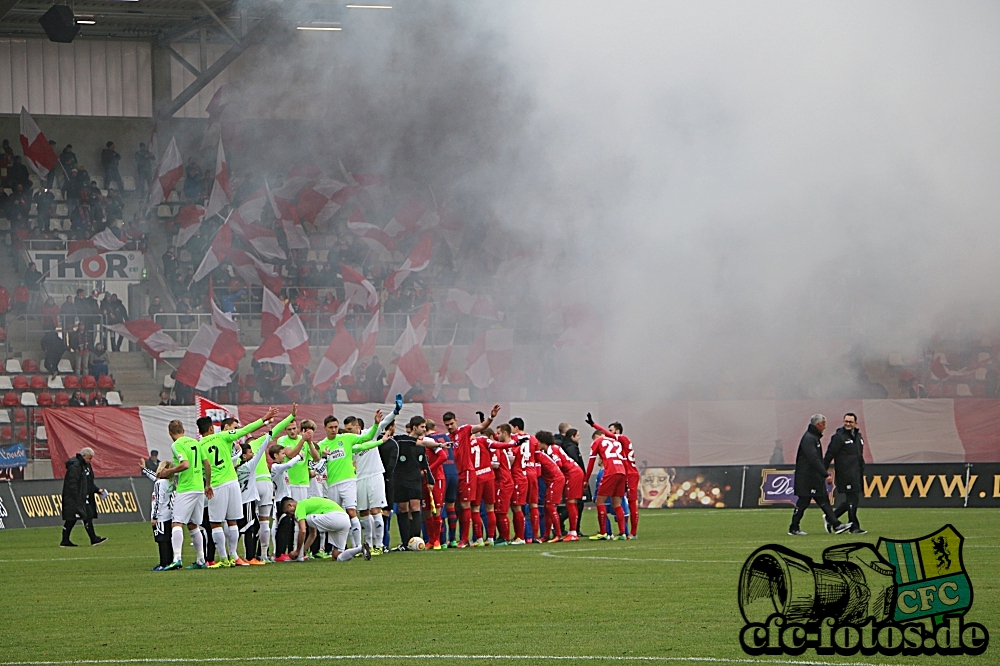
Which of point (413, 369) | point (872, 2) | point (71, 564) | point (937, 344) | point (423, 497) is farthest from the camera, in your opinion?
point (413, 369)

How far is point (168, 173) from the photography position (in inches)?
1597

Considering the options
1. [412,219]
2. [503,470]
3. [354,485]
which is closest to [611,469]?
[503,470]

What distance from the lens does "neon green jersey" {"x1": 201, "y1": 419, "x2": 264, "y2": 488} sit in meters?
18.9

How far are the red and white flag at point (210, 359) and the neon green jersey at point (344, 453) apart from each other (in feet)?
54.0

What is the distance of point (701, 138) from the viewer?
20.8 meters

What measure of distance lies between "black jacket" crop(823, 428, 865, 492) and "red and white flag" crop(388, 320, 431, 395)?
15.7 m

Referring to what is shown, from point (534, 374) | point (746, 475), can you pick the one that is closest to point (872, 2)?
point (746, 475)

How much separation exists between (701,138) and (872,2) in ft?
10.9

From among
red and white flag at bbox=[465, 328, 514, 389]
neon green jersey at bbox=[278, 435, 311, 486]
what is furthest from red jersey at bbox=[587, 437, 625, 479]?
red and white flag at bbox=[465, 328, 514, 389]

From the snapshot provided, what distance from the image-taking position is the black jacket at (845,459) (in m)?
23.1

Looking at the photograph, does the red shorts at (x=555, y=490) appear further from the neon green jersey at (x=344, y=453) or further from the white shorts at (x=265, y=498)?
the white shorts at (x=265, y=498)

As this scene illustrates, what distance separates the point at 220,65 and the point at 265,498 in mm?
21674

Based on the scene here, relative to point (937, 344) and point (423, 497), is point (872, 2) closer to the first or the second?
point (423, 497)

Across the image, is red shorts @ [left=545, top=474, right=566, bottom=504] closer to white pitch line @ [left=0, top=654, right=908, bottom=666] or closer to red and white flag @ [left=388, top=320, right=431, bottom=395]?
white pitch line @ [left=0, top=654, right=908, bottom=666]
